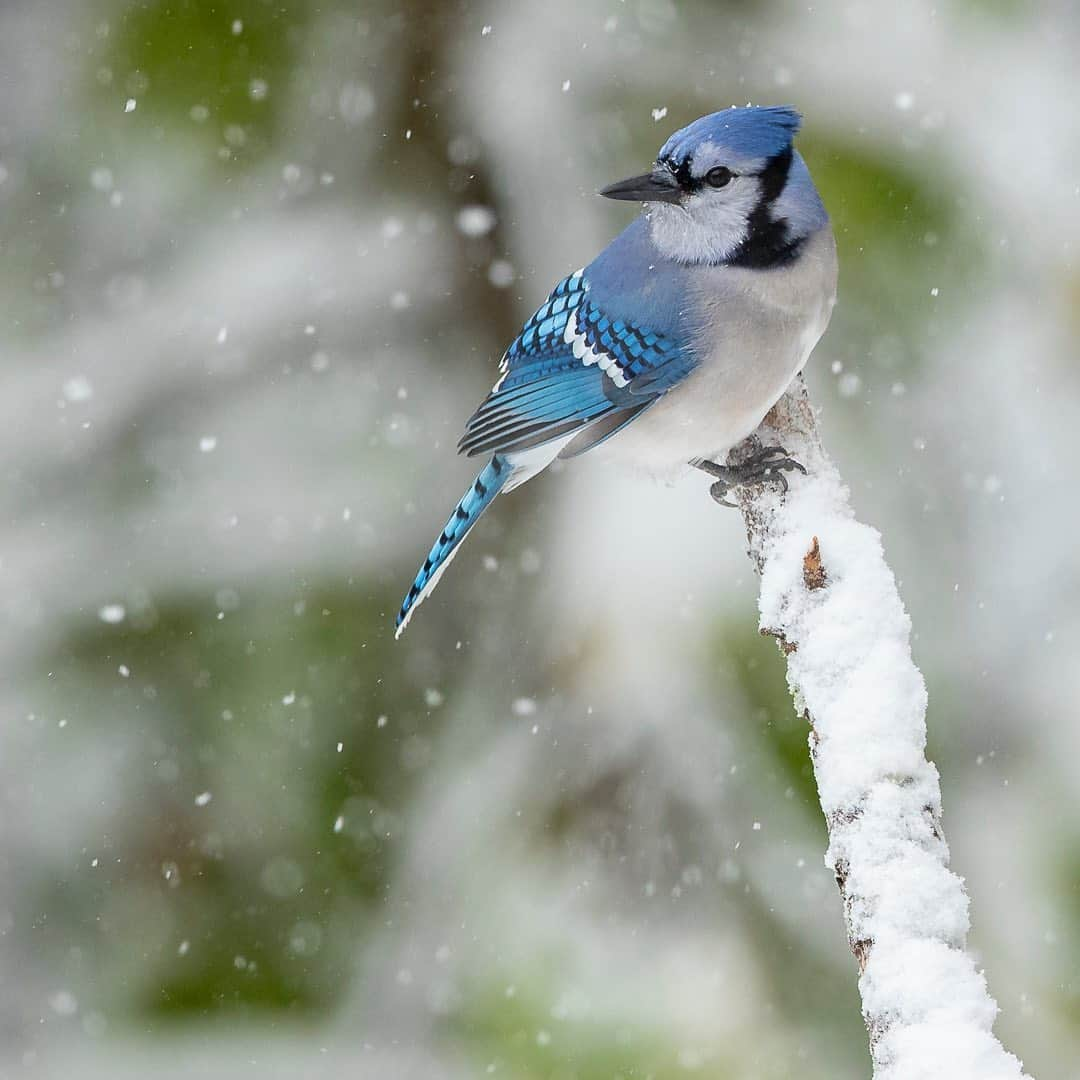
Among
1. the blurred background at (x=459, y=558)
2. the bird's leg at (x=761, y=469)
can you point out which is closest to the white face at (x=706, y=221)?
the bird's leg at (x=761, y=469)

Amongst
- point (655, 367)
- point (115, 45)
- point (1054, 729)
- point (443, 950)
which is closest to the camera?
point (655, 367)

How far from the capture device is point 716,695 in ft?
8.71

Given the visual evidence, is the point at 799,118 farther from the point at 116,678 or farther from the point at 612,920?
the point at 116,678

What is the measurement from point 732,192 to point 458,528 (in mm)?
617

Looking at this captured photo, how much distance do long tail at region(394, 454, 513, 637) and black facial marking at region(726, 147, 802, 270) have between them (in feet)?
1.49

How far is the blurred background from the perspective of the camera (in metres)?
2.48

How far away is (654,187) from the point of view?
1.98 metres

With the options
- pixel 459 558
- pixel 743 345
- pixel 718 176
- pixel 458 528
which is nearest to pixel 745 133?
pixel 718 176

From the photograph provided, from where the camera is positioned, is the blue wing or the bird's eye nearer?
the bird's eye

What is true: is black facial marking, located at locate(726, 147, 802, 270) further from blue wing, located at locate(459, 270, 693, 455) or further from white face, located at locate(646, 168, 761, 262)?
blue wing, located at locate(459, 270, 693, 455)

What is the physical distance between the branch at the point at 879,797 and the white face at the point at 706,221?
1.77 feet

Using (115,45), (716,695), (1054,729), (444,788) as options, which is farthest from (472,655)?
(115,45)

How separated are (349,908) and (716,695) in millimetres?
851

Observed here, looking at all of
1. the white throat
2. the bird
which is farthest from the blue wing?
the white throat
